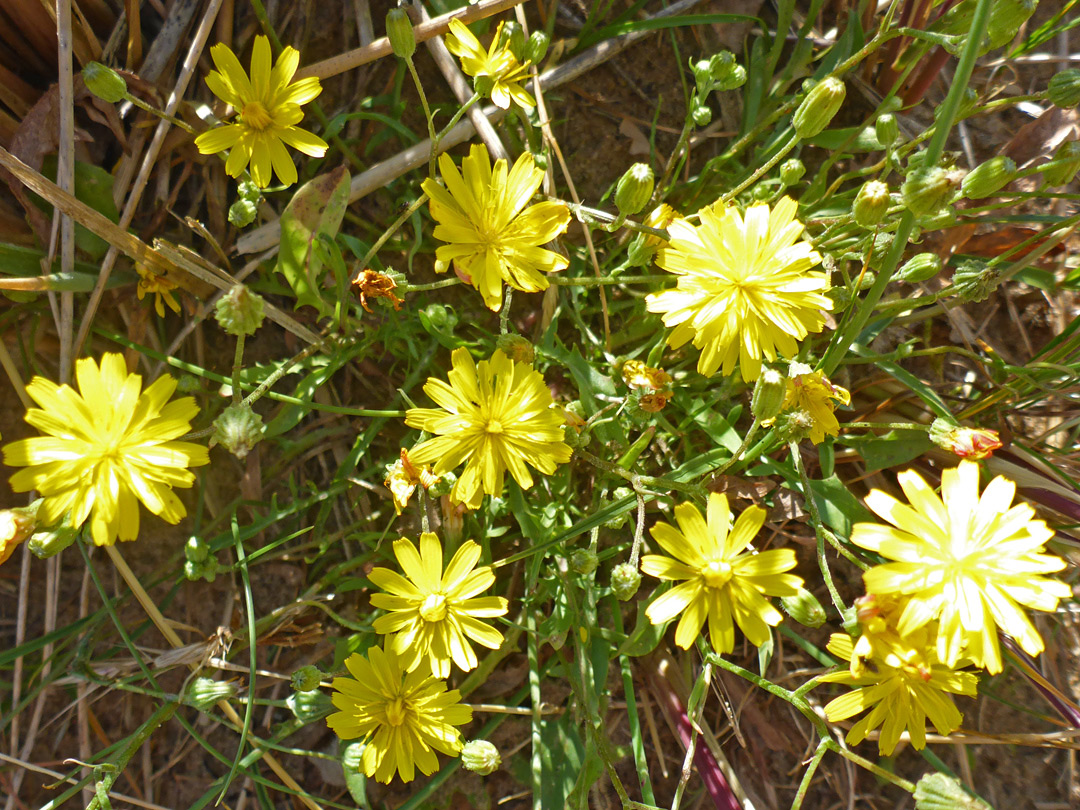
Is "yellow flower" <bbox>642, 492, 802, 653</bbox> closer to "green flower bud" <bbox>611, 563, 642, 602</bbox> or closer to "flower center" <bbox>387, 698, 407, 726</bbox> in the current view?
"green flower bud" <bbox>611, 563, 642, 602</bbox>

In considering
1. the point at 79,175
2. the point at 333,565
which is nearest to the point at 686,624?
the point at 333,565

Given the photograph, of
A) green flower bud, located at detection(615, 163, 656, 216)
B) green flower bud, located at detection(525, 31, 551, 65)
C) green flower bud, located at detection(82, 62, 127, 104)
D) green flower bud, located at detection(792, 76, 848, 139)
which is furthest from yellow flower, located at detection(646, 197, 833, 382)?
green flower bud, located at detection(82, 62, 127, 104)

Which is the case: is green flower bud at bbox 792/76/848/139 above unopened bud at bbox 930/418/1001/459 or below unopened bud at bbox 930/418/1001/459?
above

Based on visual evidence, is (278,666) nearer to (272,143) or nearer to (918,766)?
(272,143)

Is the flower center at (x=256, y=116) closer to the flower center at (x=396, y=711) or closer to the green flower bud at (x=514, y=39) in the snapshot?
the green flower bud at (x=514, y=39)

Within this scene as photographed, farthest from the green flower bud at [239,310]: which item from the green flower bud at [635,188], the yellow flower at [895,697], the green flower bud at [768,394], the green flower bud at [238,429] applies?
the yellow flower at [895,697]
